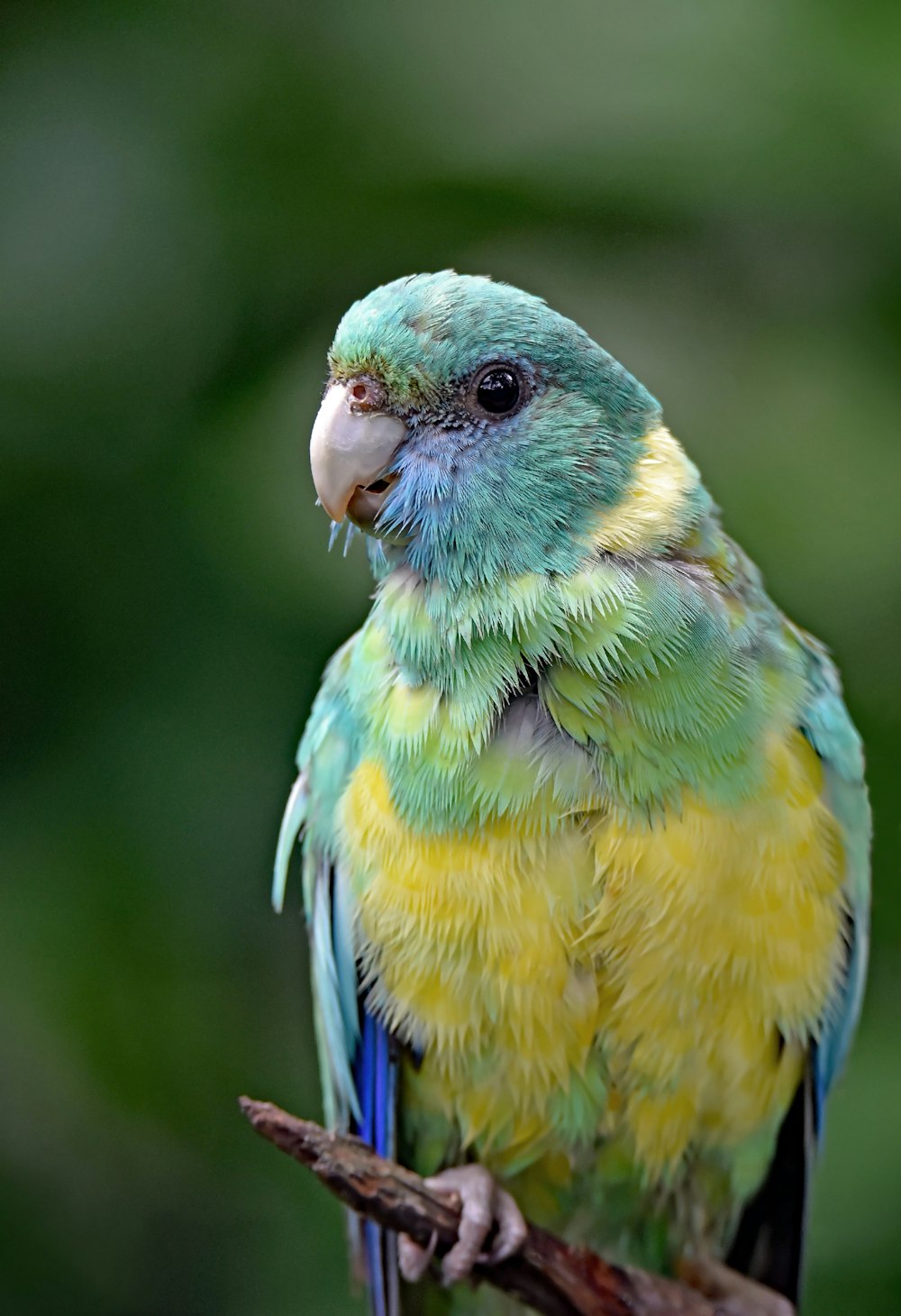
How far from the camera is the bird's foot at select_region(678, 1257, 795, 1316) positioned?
1.86 m

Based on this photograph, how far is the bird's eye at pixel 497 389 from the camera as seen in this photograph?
1512 millimetres

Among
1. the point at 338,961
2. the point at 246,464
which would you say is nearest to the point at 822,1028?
the point at 338,961

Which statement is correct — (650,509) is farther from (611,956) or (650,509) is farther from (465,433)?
(611,956)

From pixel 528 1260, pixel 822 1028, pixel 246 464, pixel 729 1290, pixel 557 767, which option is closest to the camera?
pixel 557 767

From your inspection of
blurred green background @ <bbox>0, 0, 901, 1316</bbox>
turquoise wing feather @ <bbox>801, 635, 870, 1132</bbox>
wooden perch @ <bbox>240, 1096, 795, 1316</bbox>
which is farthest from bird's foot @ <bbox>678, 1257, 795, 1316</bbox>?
blurred green background @ <bbox>0, 0, 901, 1316</bbox>

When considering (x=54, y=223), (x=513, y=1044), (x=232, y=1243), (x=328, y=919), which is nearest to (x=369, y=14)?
(x=54, y=223)

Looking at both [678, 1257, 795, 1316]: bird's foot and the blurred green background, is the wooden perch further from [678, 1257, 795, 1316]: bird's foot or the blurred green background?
the blurred green background

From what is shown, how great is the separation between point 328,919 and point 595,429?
71cm

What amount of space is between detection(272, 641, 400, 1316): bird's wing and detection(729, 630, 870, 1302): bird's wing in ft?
1.79

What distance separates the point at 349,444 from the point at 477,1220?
0.92 meters

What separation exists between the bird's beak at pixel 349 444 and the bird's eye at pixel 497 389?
3.8 inches

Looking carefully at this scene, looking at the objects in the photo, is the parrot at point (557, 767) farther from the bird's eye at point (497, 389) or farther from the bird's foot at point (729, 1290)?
the bird's foot at point (729, 1290)

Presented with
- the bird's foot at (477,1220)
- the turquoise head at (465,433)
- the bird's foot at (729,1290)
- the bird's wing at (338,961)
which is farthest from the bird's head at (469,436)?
the bird's foot at (729,1290)

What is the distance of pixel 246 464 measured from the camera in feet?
7.59
